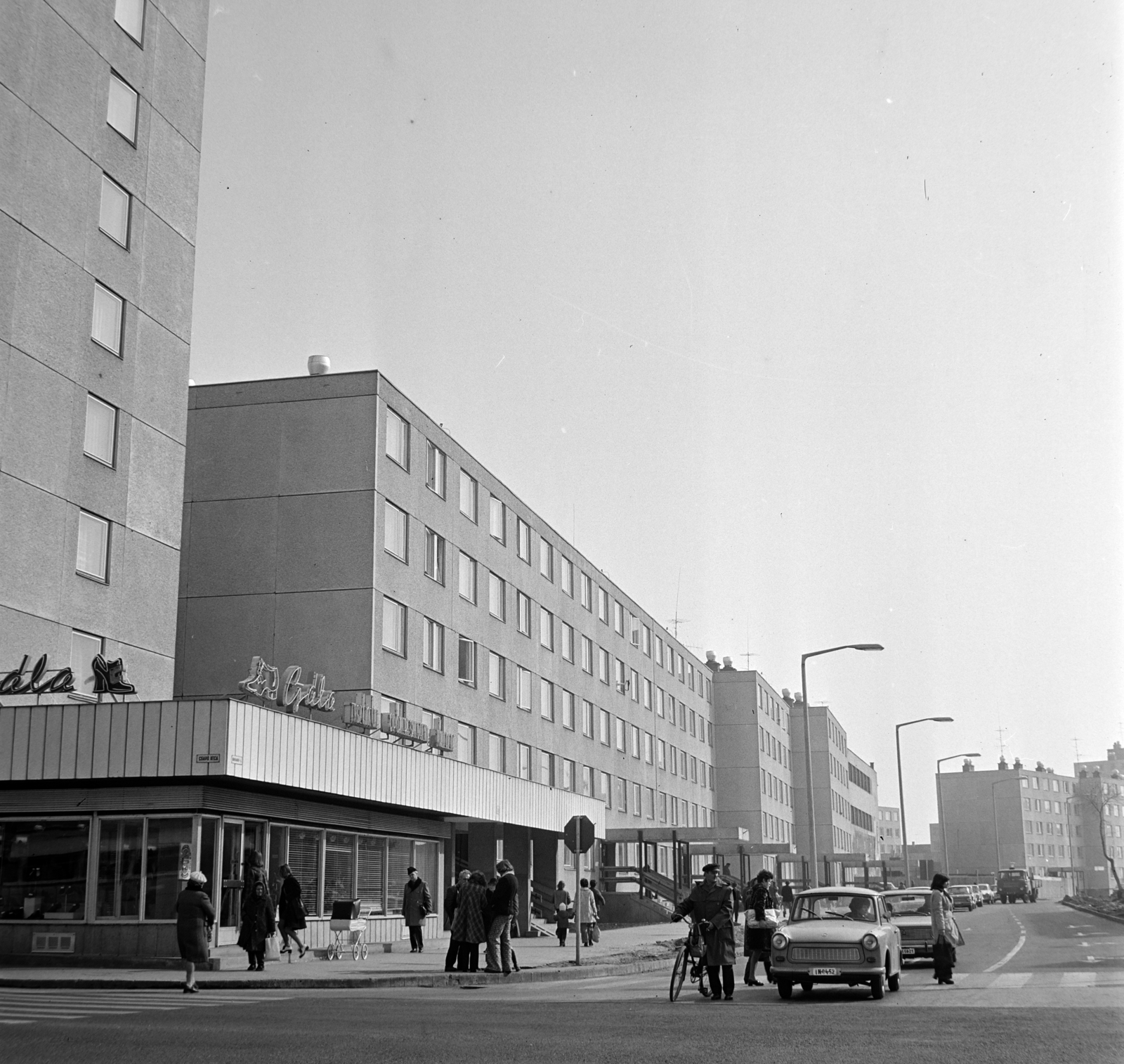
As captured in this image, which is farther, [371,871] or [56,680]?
[371,871]

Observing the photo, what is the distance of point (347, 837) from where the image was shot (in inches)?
1227

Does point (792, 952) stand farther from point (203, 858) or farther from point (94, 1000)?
point (203, 858)

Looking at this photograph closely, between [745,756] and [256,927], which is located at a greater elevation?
[745,756]

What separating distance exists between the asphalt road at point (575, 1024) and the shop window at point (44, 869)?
594 cm

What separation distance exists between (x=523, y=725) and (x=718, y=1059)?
129 feet

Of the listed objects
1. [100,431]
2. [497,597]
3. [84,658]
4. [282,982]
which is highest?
[100,431]

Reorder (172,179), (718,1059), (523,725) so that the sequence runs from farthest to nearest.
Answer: (523,725) < (172,179) < (718,1059)

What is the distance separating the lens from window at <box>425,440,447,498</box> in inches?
1665

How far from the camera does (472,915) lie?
72.1ft

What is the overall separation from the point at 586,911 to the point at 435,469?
55.2ft

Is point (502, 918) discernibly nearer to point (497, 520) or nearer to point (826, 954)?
point (826, 954)

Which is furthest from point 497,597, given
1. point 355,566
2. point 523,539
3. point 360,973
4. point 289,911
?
point 360,973

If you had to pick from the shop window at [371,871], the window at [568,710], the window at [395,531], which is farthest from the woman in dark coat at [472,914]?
the window at [568,710]

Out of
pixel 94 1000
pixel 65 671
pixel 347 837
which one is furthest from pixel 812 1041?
pixel 347 837
